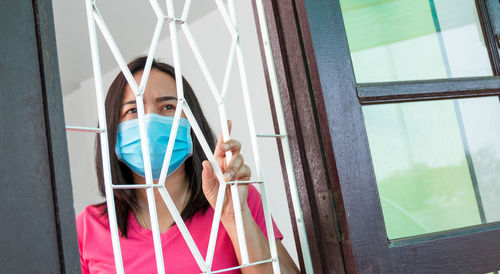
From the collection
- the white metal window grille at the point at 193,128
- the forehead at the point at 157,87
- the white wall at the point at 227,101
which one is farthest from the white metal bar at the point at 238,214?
the white wall at the point at 227,101

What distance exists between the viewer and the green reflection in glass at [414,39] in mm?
1102

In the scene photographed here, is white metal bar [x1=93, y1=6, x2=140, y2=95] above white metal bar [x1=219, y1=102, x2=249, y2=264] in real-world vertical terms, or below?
above

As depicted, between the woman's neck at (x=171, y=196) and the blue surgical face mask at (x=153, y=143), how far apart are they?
232 millimetres

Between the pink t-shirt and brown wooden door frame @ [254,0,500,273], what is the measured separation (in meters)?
0.27

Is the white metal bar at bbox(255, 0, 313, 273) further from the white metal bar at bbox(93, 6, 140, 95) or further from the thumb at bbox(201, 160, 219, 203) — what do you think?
the white metal bar at bbox(93, 6, 140, 95)

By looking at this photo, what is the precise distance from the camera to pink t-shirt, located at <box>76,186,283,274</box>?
120cm

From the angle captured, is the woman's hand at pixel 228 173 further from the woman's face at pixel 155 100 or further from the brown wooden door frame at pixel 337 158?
the woman's face at pixel 155 100

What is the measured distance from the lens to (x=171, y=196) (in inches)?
52.9

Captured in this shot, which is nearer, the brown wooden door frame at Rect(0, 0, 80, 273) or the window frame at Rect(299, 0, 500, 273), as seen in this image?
the brown wooden door frame at Rect(0, 0, 80, 273)

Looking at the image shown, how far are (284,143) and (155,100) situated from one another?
1.23ft

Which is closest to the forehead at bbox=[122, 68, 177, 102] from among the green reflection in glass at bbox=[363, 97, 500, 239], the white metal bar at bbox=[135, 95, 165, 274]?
the white metal bar at bbox=[135, 95, 165, 274]

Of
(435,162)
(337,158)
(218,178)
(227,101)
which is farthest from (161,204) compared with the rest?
(227,101)

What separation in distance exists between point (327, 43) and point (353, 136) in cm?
20

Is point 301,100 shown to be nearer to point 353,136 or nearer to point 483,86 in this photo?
point 353,136
